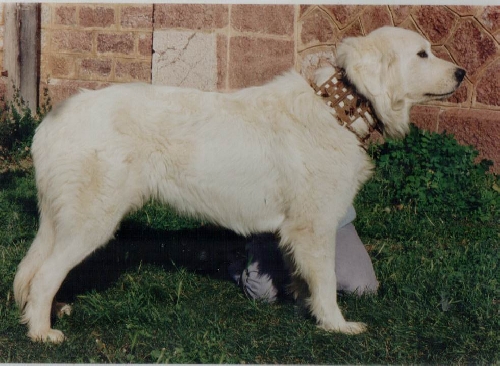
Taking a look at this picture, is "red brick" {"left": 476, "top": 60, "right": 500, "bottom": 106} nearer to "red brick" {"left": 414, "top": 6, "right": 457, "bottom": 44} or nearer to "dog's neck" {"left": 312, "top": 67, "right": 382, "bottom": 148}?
"red brick" {"left": 414, "top": 6, "right": 457, "bottom": 44}

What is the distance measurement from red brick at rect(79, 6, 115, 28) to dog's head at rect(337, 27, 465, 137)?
13.7 ft

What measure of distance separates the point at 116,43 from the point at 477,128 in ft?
13.0

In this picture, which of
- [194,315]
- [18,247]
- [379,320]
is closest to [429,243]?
[379,320]

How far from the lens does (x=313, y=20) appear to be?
262 inches

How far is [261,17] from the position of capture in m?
6.36

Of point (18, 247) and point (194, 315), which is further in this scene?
point (18, 247)

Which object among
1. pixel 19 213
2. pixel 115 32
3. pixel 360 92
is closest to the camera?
pixel 360 92

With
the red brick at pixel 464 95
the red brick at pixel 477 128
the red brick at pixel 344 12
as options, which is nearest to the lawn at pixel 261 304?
the red brick at pixel 477 128

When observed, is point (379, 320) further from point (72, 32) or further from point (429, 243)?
point (72, 32)

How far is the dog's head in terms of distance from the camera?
374 cm

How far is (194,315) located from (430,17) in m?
4.10

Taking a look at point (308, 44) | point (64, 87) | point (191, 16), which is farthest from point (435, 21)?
point (64, 87)

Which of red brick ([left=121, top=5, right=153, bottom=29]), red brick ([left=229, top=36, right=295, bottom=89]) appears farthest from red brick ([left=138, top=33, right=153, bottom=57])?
red brick ([left=229, top=36, right=295, bottom=89])

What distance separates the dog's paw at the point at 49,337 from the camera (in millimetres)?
3492
